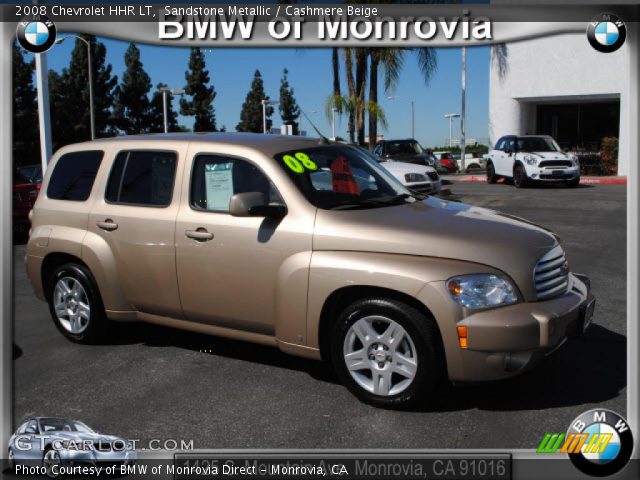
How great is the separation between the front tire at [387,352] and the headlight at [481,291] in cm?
25

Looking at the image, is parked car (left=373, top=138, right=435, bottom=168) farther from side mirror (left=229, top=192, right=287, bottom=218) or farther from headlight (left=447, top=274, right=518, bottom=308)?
headlight (left=447, top=274, right=518, bottom=308)

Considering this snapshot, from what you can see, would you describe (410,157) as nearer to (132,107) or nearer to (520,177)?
→ (520,177)

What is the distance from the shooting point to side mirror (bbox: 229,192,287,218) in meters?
4.33

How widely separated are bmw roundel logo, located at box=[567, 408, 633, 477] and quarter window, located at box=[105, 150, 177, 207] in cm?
323

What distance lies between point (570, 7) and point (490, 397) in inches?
95.7

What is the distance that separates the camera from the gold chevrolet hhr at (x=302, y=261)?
3834 mm

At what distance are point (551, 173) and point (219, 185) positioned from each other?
615 inches

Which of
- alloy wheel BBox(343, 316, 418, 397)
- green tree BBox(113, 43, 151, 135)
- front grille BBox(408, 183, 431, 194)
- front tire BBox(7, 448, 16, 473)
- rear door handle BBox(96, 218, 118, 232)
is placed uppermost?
green tree BBox(113, 43, 151, 135)

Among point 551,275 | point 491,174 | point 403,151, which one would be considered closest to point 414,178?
point 403,151

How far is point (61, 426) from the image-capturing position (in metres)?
3.59

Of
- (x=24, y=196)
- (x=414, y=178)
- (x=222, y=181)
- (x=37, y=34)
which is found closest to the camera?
(x=37, y=34)

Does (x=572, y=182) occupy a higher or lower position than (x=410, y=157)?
lower

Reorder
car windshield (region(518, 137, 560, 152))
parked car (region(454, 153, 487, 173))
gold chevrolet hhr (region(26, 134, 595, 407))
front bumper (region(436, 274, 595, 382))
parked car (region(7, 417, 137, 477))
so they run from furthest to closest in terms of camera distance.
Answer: parked car (region(454, 153, 487, 173)) < car windshield (region(518, 137, 560, 152)) < gold chevrolet hhr (region(26, 134, 595, 407)) < front bumper (region(436, 274, 595, 382)) < parked car (region(7, 417, 137, 477))

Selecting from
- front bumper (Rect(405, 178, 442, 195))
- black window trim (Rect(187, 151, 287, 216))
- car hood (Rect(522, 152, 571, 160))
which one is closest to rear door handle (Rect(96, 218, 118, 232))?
black window trim (Rect(187, 151, 287, 216))
